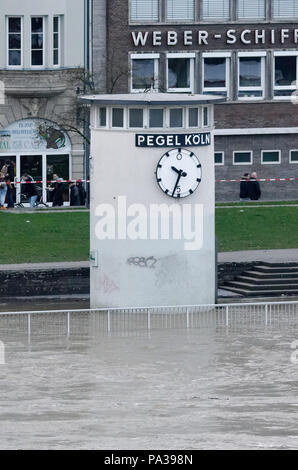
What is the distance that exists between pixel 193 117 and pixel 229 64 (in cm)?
2600

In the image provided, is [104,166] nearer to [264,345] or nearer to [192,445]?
[264,345]

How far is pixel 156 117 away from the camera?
42.0 m

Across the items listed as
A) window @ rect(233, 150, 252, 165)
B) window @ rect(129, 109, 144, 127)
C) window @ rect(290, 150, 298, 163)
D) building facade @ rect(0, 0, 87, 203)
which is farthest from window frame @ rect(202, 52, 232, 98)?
window @ rect(129, 109, 144, 127)

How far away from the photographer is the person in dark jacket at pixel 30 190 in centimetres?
6228

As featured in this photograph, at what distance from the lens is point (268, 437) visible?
26.8 m

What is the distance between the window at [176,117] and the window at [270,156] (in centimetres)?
2648

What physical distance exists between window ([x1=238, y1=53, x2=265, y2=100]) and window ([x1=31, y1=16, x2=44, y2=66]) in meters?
8.48

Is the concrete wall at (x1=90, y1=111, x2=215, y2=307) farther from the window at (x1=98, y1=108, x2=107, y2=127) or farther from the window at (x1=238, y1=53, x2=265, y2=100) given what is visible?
the window at (x1=238, y1=53, x2=265, y2=100)

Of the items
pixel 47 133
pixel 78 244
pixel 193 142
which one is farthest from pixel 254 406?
pixel 47 133

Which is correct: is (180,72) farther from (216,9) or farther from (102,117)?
(102,117)

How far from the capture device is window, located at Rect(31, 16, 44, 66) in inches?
2542

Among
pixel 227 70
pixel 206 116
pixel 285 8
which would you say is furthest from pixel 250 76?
pixel 206 116

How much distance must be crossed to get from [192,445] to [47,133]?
40.1m

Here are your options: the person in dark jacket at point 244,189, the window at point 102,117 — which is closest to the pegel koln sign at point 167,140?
the window at point 102,117
